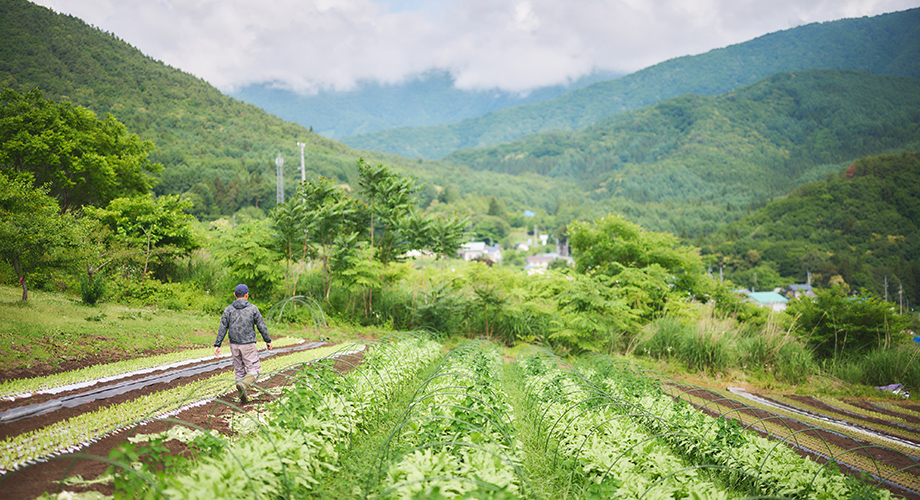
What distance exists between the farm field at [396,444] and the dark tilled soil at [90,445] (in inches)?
Answer: 0.8

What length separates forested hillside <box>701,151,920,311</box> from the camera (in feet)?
233

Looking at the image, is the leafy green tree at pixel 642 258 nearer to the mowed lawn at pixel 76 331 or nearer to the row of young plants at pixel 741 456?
the row of young plants at pixel 741 456

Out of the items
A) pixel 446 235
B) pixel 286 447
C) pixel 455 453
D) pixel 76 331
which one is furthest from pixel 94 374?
pixel 446 235

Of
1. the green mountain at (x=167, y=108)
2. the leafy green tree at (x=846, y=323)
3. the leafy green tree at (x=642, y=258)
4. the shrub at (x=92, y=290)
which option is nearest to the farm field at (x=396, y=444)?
the leafy green tree at (x=846, y=323)

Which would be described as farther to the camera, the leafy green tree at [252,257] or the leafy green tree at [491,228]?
the leafy green tree at [491,228]

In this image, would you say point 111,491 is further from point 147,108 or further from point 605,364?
point 147,108

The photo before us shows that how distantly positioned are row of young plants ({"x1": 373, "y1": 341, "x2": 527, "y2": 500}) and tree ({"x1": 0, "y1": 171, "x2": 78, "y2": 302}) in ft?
32.4

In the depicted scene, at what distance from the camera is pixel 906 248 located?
247 feet

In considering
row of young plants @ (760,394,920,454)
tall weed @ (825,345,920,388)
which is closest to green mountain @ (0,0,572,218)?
row of young plants @ (760,394,920,454)

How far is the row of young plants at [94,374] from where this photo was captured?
554 centimetres

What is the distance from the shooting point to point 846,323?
12.0m

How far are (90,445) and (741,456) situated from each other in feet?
21.9

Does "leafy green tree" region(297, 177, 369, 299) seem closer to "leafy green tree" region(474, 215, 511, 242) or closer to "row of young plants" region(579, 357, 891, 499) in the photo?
"row of young plants" region(579, 357, 891, 499)

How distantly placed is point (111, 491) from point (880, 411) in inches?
512
